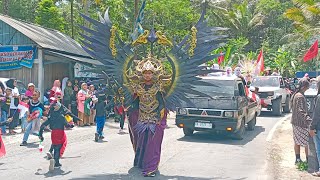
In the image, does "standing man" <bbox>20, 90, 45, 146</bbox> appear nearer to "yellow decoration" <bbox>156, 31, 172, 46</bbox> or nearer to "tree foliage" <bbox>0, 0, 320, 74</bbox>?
"yellow decoration" <bbox>156, 31, 172, 46</bbox>

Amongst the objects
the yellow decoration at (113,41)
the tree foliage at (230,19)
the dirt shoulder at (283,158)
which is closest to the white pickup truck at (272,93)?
the tree foliage at (230,19)

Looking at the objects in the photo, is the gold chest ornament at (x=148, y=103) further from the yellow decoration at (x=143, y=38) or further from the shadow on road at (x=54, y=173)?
the shadow on road at (x=54, y=173)

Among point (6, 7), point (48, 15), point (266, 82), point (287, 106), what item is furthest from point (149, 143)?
point (48, 15)

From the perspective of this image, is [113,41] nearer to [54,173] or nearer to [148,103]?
[148,103]

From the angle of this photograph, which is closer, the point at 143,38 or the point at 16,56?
the point at 143,38

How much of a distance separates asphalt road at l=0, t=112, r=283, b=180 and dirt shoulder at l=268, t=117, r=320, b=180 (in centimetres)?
21

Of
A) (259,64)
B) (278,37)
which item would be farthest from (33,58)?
(278,37)

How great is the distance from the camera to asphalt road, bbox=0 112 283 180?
855cm

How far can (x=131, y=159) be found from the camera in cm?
1005

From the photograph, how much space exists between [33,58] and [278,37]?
33.4 meters

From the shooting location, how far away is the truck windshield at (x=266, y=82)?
2303 cm

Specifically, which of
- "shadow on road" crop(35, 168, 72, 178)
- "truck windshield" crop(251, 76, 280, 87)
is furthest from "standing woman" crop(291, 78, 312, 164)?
"truck windshield" crop(251, 76, 280, 87)

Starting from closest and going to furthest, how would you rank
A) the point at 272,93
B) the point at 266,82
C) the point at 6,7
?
the point at 272,93
the point at 266,82
the point at 6,7

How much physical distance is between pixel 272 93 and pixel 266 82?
1618mm
